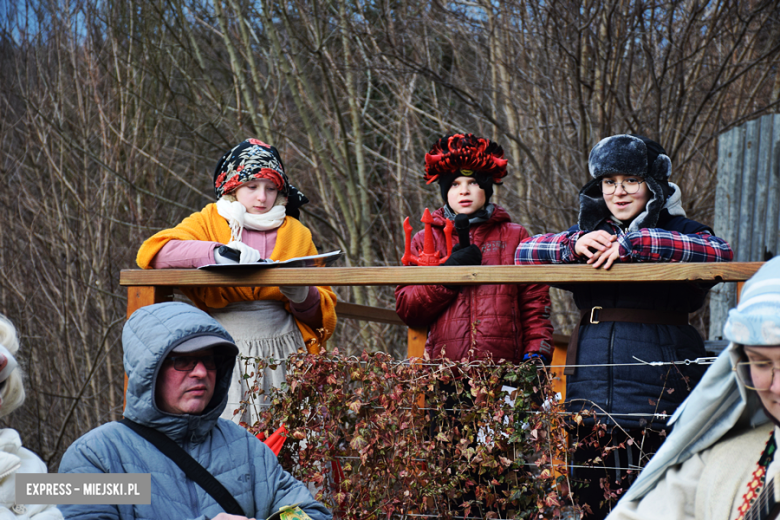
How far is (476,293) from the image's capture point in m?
3.50

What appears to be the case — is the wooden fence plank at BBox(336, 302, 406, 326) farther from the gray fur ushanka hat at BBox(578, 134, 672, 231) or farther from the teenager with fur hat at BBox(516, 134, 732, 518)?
the gray fur ushanka hat at BBox(578, 134, 672, 231)

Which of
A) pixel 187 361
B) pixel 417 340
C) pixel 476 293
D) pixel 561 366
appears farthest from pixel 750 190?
pixel 187 361

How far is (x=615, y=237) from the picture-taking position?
9.77 feet

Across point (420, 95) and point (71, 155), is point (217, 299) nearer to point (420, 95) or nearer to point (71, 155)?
point (420, 95)

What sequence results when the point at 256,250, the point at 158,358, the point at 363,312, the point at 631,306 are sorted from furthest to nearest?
the point at 363,312 < the point at 256,250 < the point at 631,306 < the point at 158,358

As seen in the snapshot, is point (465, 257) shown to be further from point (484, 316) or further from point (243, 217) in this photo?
point (243, 217)

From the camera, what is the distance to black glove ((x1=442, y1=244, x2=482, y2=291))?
3.42 m

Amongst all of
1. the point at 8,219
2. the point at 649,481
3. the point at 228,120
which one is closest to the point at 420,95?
the point at 228,120

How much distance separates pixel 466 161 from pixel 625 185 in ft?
2.47

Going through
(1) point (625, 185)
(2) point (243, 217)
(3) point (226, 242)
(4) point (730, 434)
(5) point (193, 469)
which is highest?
(1) point (625, 185)

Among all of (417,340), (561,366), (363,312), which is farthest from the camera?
(363,312)

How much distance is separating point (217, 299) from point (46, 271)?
19.9ft

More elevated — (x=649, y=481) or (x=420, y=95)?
(x=420, y=95)

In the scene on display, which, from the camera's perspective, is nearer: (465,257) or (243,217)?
(465,257)
